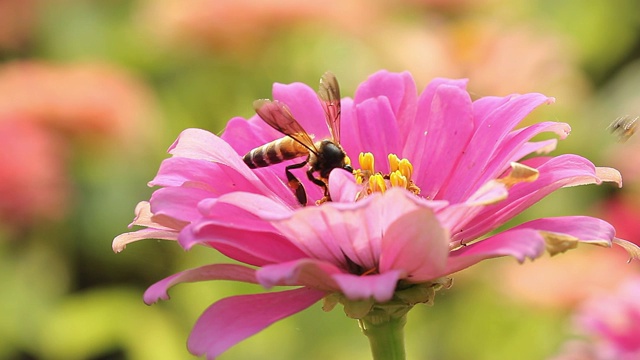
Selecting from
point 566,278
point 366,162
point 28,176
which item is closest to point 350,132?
point 366,162

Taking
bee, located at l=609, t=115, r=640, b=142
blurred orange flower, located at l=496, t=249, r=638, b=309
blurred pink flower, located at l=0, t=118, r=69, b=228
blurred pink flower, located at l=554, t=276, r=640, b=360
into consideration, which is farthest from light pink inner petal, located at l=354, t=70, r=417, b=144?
blurred pink flower, located at l=0, t=118, r=69, b=228

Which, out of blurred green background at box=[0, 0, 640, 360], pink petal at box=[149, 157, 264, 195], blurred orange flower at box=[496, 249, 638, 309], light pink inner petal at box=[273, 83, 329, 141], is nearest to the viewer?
pink petal at box=[149, 157, 264, 195]

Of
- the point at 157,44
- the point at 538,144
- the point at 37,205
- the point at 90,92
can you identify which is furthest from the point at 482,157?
the point at 157,44

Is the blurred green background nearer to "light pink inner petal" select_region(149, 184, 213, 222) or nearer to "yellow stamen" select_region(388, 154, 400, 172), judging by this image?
"yellow stamen" select_region(388, 154, 400, 172)

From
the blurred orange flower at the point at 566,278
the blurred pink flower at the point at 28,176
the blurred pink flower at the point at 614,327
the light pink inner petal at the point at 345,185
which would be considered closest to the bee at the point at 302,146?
the light pink inner petal at the point at 345,185

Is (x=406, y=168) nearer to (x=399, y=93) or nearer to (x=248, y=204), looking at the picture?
(x=399, y=93)

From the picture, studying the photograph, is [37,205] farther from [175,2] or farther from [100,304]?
[175,2]

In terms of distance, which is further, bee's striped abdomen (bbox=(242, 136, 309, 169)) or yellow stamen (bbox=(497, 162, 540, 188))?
bee's striped abdomen (bbox=(242, 136, 309, 169))
